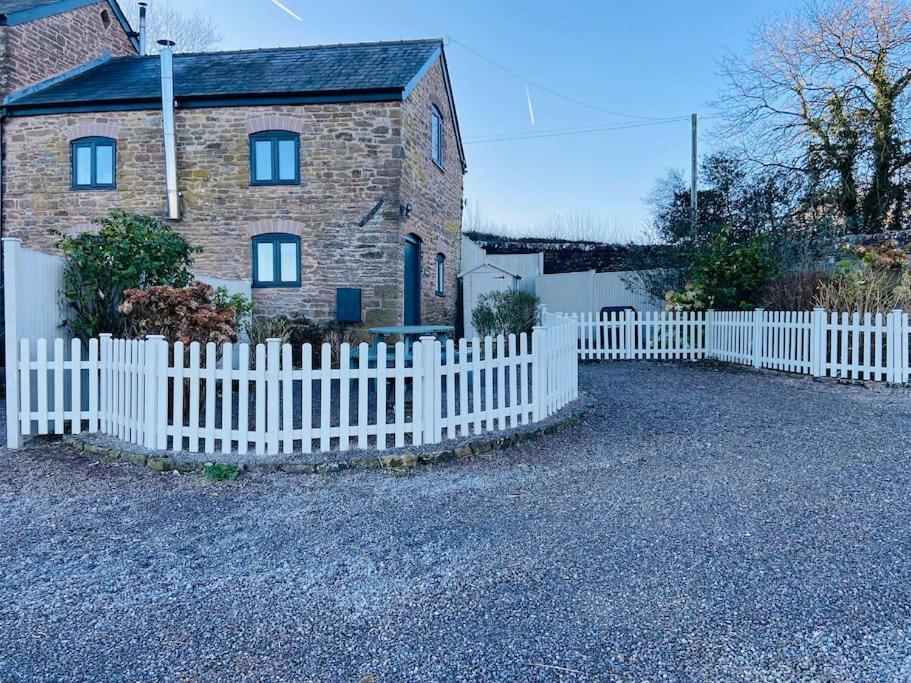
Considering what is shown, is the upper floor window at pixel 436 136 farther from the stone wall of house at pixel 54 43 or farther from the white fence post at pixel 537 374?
the white fence post at pixel 537 374

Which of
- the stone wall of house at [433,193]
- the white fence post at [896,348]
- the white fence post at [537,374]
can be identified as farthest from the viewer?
the stone wall of house at [433,193]

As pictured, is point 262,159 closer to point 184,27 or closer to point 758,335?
point 758,335

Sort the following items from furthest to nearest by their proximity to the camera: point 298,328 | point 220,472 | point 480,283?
point 480,283 → point 298,328 → point 220,472

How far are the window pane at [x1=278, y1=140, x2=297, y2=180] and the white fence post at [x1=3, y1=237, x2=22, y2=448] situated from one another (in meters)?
6.99

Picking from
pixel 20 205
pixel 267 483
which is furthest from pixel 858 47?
pixel 20 205

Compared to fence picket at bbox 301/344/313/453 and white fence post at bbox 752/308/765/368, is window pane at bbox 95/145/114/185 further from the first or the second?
white fence post at bbox 752/308/765/368

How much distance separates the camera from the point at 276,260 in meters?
12.0

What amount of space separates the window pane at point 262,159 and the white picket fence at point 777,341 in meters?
7.03

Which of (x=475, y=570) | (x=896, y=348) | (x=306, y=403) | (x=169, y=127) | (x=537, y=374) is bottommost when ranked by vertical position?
(x=475, y=570)

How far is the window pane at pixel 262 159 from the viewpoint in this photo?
471 inches

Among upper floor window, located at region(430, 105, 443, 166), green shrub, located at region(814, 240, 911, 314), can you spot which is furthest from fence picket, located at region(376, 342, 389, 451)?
upper floor window, located at region(430, 105, 443, 166)

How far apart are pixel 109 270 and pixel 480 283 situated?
986 cm

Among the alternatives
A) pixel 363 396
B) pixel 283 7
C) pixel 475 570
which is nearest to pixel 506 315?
pixel 283 7

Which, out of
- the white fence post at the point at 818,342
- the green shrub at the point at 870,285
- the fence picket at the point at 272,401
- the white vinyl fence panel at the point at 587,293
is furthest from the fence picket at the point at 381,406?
the white vinyl fence panel at the point at 587,293
